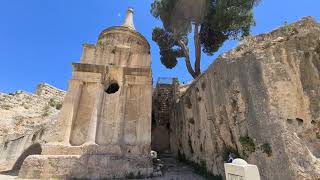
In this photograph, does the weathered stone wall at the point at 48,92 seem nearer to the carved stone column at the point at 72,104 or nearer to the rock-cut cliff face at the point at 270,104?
the carved stone column at the point at 72,104

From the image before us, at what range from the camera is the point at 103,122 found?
10.4 m

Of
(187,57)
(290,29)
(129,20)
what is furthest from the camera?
(187,57)

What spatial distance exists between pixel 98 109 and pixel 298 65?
8.34 meters

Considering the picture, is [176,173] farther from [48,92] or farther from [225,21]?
[48,92]

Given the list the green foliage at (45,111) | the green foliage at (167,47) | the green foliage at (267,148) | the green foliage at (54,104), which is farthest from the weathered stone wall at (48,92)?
the green foliage at (267,148)

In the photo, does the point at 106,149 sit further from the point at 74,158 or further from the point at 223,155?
the point at 223,155

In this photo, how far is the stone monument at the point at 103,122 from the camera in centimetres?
895

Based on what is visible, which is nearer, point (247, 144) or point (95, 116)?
point (247, 144)

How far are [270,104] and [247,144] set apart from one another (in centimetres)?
153

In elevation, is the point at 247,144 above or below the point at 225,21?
below

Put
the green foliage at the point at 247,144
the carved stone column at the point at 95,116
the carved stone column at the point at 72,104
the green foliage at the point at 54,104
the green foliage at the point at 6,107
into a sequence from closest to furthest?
1. the green foliage at the point at 247,144
2. the carved stone column at the point at 95,116
3. the carved stone column at the point at 72,104
4. the green foliage at the point at 6,107
5. the green foliage at the point at 54,104

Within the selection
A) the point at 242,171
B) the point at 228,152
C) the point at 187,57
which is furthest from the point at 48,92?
the point at 242,171

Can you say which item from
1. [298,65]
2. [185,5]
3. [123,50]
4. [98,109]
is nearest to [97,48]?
[123,50]

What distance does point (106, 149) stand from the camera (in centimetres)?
965
